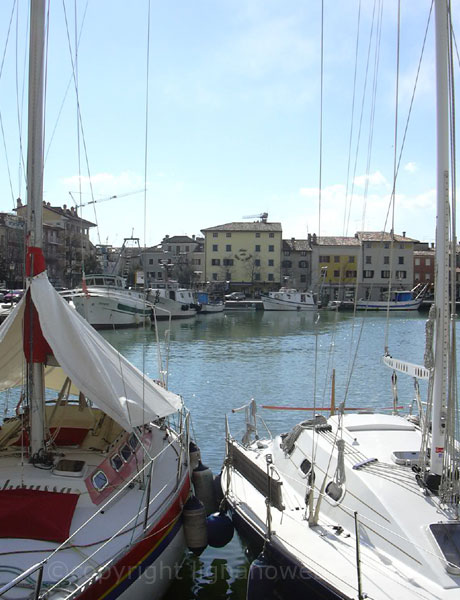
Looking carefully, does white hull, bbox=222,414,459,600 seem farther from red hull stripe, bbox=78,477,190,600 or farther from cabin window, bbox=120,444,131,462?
cabin window, bbox=120,444,131,462

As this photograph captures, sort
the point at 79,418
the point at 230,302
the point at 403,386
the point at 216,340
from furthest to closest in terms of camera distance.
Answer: the point at 230,302, the point at 216,340, the point at 403,386, the point at 79,418

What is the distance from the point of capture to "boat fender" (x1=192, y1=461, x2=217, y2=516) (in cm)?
1102

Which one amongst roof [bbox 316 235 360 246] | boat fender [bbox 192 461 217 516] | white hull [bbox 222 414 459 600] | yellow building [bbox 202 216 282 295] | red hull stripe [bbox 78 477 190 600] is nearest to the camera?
red hull stripe [bbox 78 477 190 600]

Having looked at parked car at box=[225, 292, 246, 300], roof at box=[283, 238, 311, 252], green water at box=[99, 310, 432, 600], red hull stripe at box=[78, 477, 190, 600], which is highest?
roof at box=[283, 238, 311, 252]

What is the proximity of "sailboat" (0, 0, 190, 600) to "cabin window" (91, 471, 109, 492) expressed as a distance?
0.8 inches

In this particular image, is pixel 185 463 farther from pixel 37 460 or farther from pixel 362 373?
pixel 362 373

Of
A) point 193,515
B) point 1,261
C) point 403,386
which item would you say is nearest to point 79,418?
point 193,515

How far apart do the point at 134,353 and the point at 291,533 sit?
3141cm

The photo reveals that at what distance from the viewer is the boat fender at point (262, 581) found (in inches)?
292

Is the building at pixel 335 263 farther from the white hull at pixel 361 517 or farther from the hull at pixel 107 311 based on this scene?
the white hull at pixel 361 517

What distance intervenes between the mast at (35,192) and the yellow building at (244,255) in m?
89.4

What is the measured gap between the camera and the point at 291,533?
8.02 metres

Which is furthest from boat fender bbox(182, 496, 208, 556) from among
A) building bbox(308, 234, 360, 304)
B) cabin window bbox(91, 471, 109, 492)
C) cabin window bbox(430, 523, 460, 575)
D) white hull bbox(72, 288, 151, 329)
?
building bbox(308, 234, 360, 304)

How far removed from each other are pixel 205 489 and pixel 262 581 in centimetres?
373
